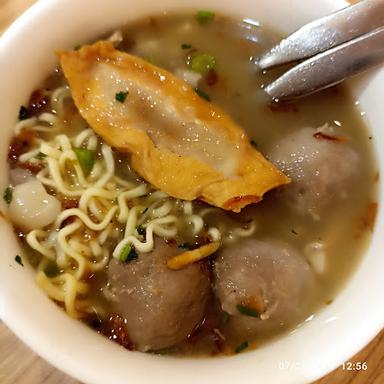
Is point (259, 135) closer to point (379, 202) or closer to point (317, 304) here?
point (379, 202)

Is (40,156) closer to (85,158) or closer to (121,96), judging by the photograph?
(85,158)

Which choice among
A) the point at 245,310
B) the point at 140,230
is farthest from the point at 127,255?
the point at 245,310

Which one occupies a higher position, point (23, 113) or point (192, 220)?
point (23, 113)

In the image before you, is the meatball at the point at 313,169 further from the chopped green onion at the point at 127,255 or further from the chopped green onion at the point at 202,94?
the chopped green onion at the point at 127,255

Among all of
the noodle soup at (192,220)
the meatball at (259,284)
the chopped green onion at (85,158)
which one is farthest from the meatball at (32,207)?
the meatball at (259,284)

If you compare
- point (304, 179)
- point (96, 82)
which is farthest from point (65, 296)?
point (304, 179)

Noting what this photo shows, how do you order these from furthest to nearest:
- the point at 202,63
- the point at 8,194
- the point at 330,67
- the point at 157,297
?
the point at 202,63, the point at 330,67, the point at 8,194, the point at 157,297

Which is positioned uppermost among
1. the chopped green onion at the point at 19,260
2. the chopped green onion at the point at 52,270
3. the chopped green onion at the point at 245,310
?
the chopped green onion at the point at 19,260
